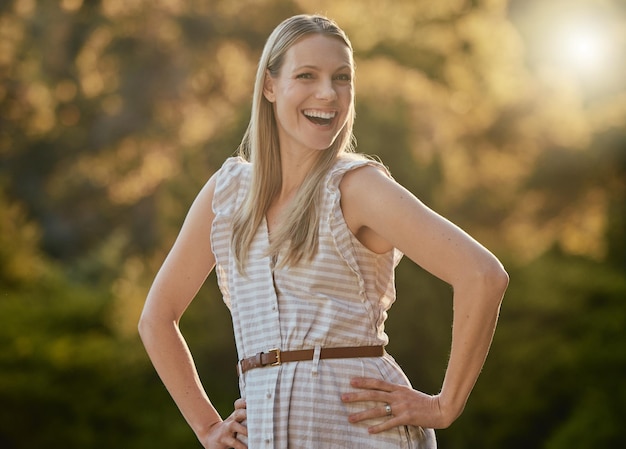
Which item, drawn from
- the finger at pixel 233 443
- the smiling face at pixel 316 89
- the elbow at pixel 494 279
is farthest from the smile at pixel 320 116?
the finger at pixel 233 443

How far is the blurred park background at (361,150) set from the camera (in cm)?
869

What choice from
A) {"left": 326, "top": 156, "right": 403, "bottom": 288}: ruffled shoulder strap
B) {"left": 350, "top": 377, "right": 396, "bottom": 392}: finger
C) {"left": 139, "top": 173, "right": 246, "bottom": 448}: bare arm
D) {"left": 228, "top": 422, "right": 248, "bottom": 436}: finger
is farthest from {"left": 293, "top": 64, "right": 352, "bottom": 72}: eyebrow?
{"left": 228, "top": 422, "right": 248, "bottom": 436}: finger

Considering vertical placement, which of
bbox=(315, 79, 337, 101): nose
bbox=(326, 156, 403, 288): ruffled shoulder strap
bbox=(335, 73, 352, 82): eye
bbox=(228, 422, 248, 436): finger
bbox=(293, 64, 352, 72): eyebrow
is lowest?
bbox=(228, 422, 248, 436): finger

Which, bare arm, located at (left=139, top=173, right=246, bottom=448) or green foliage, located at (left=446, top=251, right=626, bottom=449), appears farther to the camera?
green foliage, located at (left=446, top=251, right=626, bottom=449)

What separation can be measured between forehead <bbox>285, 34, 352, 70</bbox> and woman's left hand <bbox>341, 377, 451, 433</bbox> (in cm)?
69

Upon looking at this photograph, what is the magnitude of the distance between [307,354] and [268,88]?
645 mm

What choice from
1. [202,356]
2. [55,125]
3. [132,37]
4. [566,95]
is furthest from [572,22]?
[202,356]

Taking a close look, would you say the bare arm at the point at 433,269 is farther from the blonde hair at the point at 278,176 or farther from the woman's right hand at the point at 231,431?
the woman's right hand at the point at 231,431

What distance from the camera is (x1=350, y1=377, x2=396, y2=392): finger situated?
7.39 ft

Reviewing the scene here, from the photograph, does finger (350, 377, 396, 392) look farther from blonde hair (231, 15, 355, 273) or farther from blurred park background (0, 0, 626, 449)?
blurred park background (0, 0, 626, 449)

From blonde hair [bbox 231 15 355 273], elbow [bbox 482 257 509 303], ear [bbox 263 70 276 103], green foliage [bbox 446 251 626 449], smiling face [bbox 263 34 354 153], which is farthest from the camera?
green foliage [bbox 446 251 626 449]

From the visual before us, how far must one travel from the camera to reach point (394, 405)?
2.27m

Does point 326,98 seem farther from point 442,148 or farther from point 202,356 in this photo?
point 442,148

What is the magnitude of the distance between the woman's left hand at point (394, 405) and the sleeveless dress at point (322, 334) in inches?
0.8
